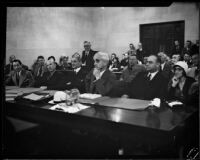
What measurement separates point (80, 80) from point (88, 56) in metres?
0.30

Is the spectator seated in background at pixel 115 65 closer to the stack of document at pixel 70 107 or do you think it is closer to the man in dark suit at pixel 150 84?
the man in dark suit at pixel 150 84

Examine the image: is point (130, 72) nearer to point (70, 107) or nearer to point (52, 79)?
point (70, 107)

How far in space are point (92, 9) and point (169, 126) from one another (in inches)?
61.5

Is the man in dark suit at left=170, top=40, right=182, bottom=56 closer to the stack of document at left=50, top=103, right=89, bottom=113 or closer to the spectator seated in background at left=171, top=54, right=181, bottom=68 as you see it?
the spectator seated in background at left=171, top=54, right=181, bottom=68

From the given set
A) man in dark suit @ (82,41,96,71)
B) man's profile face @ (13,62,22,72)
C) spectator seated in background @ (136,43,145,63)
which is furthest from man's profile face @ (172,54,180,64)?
man's profile face @ (13,62,22,72)

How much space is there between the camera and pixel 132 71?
102 inches

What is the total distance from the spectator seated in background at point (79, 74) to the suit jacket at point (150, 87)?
0.58 m

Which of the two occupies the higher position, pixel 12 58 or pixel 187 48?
pixel 187 48

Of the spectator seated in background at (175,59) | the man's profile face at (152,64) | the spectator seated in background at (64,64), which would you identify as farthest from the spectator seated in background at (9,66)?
the spectator seated in background at (175,59)

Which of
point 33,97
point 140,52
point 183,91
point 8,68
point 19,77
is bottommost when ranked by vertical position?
point 33,97

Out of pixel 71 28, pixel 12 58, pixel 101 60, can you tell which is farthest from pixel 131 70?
pixel 12 58

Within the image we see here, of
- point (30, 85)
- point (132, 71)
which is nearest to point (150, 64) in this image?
point (132, 71)

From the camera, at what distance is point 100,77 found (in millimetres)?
2604

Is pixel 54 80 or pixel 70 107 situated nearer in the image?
pixel 70 107
